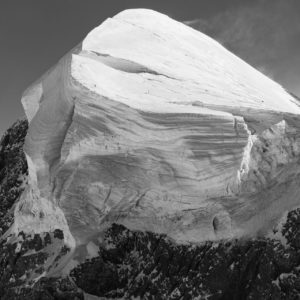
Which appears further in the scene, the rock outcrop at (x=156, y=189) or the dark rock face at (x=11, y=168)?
the dark rock face at (x=11, y=168)

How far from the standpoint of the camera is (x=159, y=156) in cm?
2647

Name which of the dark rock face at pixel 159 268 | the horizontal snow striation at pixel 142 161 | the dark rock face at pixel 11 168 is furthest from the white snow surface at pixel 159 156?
the dark rock face at pixel 11 168

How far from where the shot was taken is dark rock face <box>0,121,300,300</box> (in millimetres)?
24938

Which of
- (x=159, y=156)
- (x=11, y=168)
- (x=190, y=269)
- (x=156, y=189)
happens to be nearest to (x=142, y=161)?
(x=159, y=156)

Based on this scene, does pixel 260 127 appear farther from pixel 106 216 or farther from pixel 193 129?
pixel 106 216

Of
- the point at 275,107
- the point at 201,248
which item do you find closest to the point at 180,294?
the point at 201,248

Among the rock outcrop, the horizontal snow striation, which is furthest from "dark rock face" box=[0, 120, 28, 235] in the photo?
the horizontal snow striation

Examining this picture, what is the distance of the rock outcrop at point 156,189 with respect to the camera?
26.1m

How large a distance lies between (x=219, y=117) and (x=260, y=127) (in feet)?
7.27

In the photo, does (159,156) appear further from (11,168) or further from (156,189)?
(11,168)

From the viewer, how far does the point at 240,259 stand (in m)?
25.8

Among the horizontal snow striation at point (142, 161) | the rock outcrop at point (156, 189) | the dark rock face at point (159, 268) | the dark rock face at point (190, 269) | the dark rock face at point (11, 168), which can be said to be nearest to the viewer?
the dark rock face at point (190, 269)

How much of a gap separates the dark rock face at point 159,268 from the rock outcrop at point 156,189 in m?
0.05

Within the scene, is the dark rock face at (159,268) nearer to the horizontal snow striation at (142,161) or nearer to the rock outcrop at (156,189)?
the rock outcrop at (156,189)
